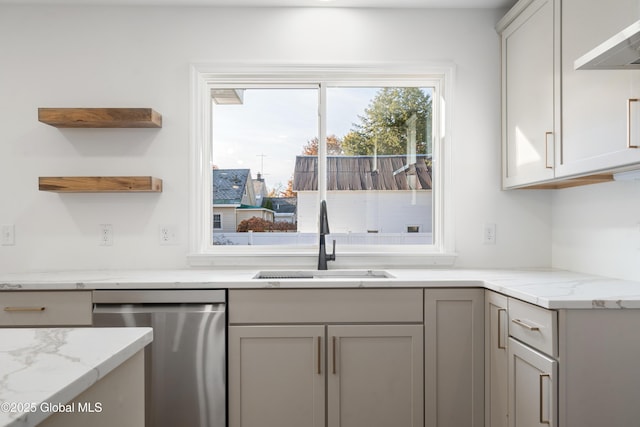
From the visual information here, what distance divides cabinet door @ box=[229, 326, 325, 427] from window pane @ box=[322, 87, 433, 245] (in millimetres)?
888

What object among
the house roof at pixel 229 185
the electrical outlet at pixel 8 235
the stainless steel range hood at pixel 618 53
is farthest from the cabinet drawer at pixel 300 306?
the electrical outlet at pixel 8 235

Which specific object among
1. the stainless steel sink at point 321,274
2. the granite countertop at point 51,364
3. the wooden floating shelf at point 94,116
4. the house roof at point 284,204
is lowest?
the stainless steel sink at point 321,274

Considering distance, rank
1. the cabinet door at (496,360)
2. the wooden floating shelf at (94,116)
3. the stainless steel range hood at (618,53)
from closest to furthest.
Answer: the stainless steel range hood at (618,53) < the cabinet door at (496,360) < the wooden floating shelf at (94,116)

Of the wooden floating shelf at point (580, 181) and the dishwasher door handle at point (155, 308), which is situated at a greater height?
the wooden floating shelf at point (580, 181)

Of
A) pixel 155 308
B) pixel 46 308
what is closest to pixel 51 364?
pixel 155 308

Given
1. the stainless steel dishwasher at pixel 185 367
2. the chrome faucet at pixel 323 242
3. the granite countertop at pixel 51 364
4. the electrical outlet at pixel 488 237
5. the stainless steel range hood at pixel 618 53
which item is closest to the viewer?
the granite countertop at pixel 51 364

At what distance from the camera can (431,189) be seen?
8.94 ft

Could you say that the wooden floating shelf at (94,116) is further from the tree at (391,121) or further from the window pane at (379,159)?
the tree at (391,121)

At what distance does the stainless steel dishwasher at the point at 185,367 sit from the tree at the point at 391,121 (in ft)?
4.41

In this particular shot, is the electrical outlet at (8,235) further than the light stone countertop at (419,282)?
Yes

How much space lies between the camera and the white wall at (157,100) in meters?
2.58

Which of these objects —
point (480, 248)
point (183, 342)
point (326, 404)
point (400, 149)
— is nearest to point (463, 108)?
point (400, 149)

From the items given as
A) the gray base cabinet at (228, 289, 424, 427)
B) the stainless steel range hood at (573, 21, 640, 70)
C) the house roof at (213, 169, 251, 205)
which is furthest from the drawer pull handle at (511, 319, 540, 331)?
the house roof at (213, 169, 251, 205)

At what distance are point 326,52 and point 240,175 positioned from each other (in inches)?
35.8
